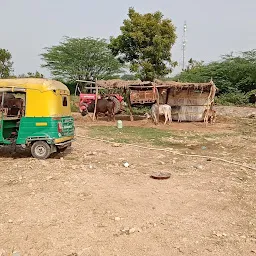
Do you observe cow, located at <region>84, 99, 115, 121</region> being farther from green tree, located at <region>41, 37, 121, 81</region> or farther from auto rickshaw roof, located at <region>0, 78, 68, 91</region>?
green tree, located at <region>41, 37, 121, 81</region>

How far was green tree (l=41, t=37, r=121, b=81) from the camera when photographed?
34250 millimetres

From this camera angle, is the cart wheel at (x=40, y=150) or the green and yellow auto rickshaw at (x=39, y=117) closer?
the green and yellow auto rickshaw at (x=39, y=117)

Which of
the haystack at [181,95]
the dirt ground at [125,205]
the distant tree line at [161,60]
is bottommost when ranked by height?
the dirt ground at [125,205]

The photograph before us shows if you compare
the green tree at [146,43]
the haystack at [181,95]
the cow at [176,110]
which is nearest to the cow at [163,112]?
the haystack at [181,95]

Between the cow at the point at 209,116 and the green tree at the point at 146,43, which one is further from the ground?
the green tree at the point at 146,43

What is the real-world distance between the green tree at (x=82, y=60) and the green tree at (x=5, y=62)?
3228 millimetres

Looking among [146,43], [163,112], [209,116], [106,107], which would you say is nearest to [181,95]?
[163,112]

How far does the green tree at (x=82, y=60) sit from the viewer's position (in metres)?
34.2

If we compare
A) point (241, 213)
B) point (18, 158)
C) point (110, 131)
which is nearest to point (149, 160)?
point (18, 158)

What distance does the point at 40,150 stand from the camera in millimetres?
8469

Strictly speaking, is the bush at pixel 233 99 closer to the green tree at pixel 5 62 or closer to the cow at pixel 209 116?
the cow at pixel 209 116

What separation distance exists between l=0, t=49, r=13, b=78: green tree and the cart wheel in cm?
2698

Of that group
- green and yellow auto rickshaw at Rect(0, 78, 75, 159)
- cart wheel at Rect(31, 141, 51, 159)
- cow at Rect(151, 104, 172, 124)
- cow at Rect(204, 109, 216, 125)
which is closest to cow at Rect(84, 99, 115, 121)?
cow at Rect(151, 104, 172, 124)

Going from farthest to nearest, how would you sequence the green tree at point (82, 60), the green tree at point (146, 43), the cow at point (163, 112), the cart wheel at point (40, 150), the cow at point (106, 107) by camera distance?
the green tree at point (82, 60)
the green tree at point (146, 43)
the cow at point (106, 107)
the cow at point (163, 112)
the cart wheel at point (40, 150)
